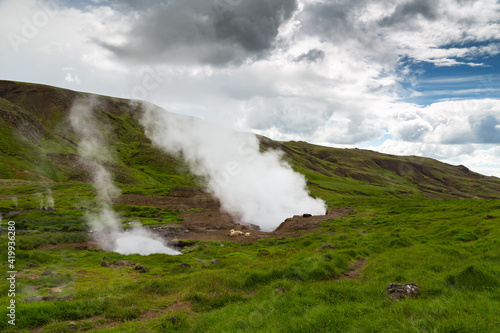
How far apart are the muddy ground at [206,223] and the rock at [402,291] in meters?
33.0

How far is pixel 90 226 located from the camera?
49438 millimetres

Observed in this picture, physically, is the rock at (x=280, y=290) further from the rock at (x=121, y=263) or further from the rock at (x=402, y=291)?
the rock at (x=121, y=263)

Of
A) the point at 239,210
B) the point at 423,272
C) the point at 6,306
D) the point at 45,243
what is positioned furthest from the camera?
the point at 239,210

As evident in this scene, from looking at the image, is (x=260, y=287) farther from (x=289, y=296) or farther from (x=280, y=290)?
(x=289, y=296)

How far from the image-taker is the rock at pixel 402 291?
35.6ft

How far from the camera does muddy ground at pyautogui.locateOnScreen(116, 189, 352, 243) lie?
1839 inches

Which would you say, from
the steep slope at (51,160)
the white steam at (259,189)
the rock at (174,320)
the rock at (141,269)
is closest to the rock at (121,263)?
the rock at (141,269)

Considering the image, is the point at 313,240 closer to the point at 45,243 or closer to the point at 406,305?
the point at 406,305

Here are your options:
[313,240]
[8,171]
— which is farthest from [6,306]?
[8,171]

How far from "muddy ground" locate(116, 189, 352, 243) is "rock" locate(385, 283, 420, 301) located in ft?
108

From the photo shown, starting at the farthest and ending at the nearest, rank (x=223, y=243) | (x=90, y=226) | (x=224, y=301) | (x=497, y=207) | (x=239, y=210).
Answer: (x=239, y=210) < (x=497, y=207) < (x=90, y=226) < (x=223, y=243) < (x=224, y=301)

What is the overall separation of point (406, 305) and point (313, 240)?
28255 millimetres

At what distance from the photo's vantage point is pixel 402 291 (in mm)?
11141

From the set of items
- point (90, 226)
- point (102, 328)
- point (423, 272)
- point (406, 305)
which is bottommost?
point (90, 226)
